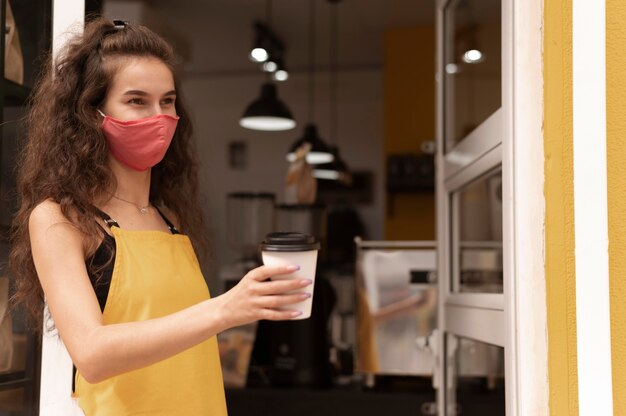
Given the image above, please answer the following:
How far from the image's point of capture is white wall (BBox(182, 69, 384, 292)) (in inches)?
338

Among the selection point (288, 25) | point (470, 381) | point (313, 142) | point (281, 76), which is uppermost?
point (288, 25)

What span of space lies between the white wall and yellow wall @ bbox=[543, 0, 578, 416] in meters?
6.96

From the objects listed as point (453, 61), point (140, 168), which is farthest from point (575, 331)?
point (453, 61)

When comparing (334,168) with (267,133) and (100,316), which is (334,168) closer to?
(267,133)

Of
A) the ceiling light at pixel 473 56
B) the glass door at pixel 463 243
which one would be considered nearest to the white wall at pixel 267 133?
the ceiling light at pixel 473 56

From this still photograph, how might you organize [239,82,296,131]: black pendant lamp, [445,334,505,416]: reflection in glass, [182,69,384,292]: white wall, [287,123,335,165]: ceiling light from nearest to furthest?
[445,334,505,416]: reflection in glass, [239,82,296,131]: black pendant lamp, [287,123,335,165]: ceiling light, [182,69,384,292]: white wall

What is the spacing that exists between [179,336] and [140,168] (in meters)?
0.42

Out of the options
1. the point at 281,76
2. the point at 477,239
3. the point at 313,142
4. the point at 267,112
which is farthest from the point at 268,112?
the point at 281,76

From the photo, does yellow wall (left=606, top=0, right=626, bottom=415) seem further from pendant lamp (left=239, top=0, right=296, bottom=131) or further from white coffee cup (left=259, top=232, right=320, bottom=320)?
pendant lamp (left=239, top=0, right=296, bottom=131)

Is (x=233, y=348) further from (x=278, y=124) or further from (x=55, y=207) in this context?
(x=278, y=124)

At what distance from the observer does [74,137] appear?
51.2 inches

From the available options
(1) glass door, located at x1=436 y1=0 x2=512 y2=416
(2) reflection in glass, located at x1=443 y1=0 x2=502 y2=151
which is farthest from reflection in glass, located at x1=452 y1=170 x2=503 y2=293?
(2) reflection in glass, located at x1=443 y1=0 x2=502 y2=151

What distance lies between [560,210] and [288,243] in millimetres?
566

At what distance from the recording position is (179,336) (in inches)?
41.8
